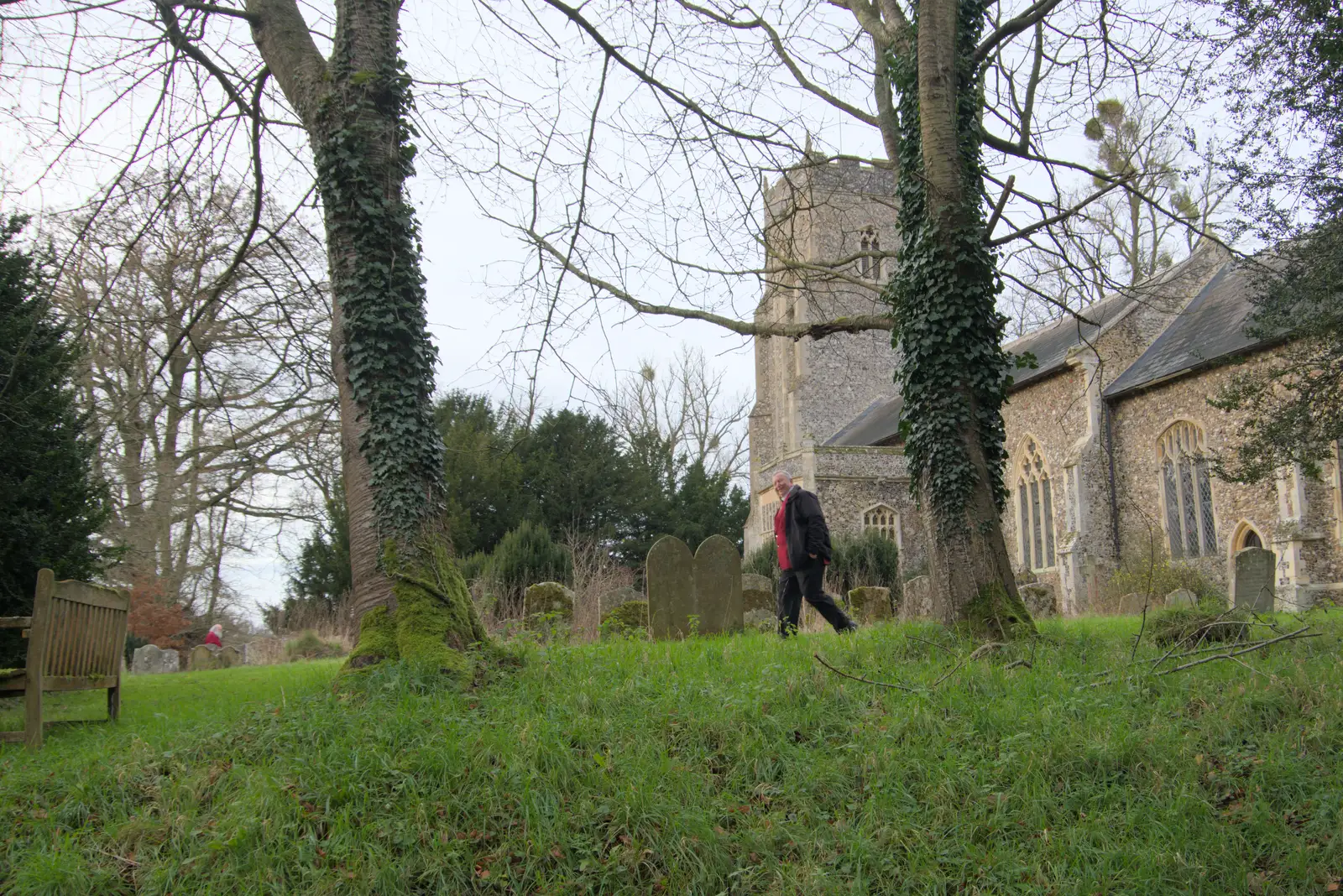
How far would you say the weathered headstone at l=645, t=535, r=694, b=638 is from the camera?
927 centimetres

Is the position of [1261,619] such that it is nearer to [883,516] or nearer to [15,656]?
[15,656]

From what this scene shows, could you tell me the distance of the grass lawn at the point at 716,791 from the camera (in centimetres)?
372

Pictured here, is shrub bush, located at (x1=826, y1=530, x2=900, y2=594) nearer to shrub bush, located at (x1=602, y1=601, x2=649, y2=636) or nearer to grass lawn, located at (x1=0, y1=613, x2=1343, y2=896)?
shrub bush, located at (x1=602, y1=601, x2=649, y2=636)

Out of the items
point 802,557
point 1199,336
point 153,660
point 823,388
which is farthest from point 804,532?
point 823,388

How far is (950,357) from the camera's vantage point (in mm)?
7125

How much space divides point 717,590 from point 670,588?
523 millimetres

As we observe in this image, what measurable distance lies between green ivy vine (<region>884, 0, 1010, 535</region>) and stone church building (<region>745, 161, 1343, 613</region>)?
243 cm

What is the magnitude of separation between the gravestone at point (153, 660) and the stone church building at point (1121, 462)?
1257cm

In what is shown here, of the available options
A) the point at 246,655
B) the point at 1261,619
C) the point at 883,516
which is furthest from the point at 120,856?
the point at 883,516

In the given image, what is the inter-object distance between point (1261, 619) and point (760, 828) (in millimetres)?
5089

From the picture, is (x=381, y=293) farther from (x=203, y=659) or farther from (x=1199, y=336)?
(x=1199, y=336)

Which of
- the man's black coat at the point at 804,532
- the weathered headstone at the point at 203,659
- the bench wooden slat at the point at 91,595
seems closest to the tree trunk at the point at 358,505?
the bench wooden slat at the point at 91,595

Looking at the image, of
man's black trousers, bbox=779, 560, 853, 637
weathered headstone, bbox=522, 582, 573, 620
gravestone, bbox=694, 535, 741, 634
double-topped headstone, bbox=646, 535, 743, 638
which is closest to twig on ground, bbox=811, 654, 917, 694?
man's black trousers, bbox=779, 560, 853, 637

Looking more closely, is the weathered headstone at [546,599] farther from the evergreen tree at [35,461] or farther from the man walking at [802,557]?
the evergreen tree at [35,461]
